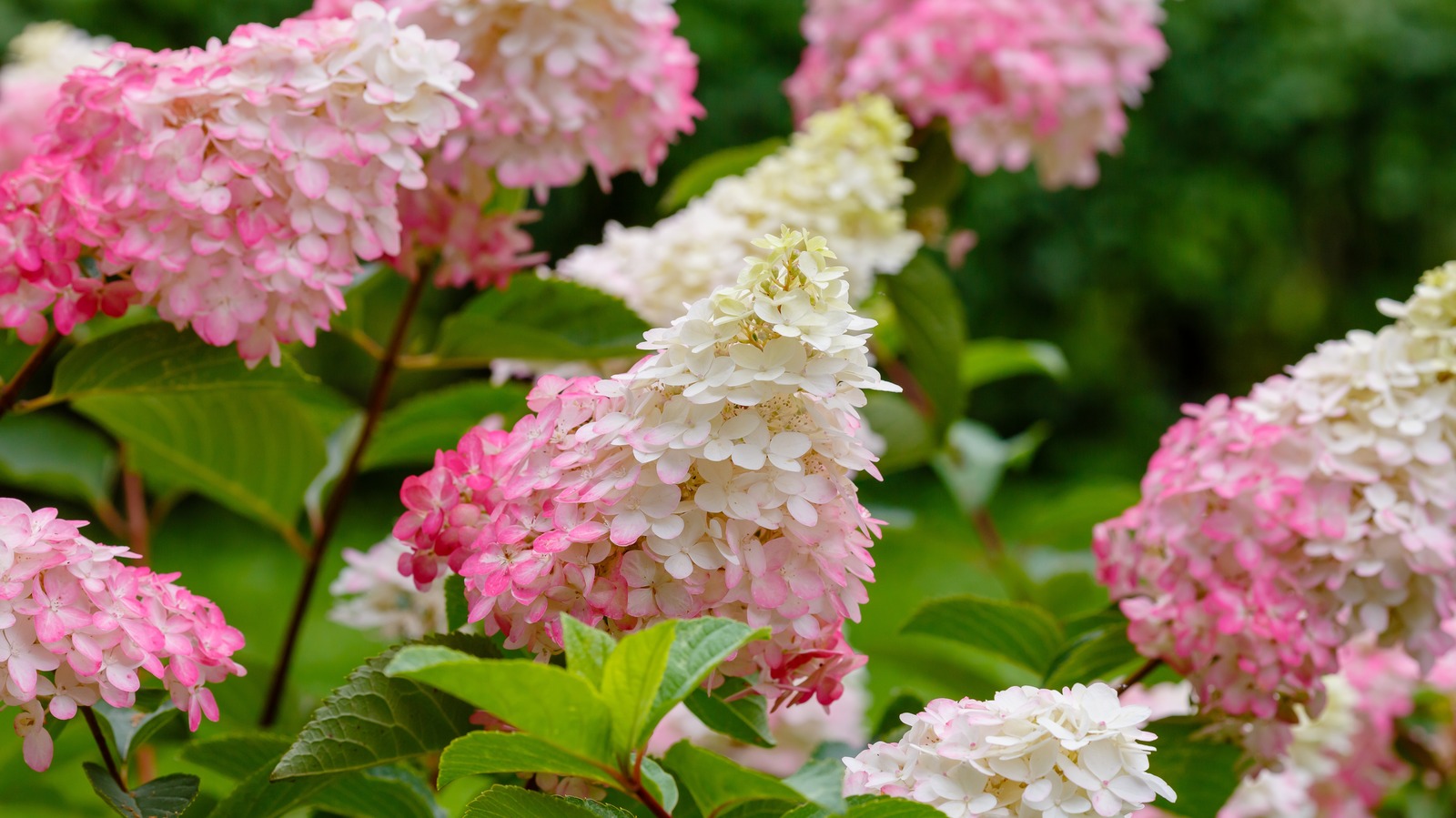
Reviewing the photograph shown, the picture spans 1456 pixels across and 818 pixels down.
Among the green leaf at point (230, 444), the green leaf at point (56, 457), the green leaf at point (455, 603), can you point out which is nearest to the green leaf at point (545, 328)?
the green leaf at point (230, 444)

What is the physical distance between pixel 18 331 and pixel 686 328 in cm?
37

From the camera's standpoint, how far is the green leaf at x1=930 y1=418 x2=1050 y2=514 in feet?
4.90

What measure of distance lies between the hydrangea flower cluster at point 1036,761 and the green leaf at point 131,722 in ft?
1.16

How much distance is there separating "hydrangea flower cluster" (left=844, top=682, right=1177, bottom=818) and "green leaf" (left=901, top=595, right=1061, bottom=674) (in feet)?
0.90

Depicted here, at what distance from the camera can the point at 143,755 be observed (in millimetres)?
1127

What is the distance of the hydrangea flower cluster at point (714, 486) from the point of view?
533mm

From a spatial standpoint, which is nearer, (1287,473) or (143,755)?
(1287,473)

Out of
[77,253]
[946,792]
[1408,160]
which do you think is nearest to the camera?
[946,792]

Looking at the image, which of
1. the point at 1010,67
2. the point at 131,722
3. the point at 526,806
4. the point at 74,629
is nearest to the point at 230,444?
the point at 131,722

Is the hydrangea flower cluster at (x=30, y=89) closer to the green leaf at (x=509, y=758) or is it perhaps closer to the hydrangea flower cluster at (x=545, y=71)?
the hydrangea flower cluster at (x=545, y=71)

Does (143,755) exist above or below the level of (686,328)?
below

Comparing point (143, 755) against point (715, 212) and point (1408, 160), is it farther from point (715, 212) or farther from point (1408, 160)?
point (1408, 160)

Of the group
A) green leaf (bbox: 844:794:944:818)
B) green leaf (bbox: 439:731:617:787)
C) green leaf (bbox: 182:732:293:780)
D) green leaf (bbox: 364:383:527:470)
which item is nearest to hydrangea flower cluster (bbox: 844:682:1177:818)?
green leaf (bbox: 844:794:944:818)

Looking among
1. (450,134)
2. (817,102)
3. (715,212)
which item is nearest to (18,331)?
(450,134)
